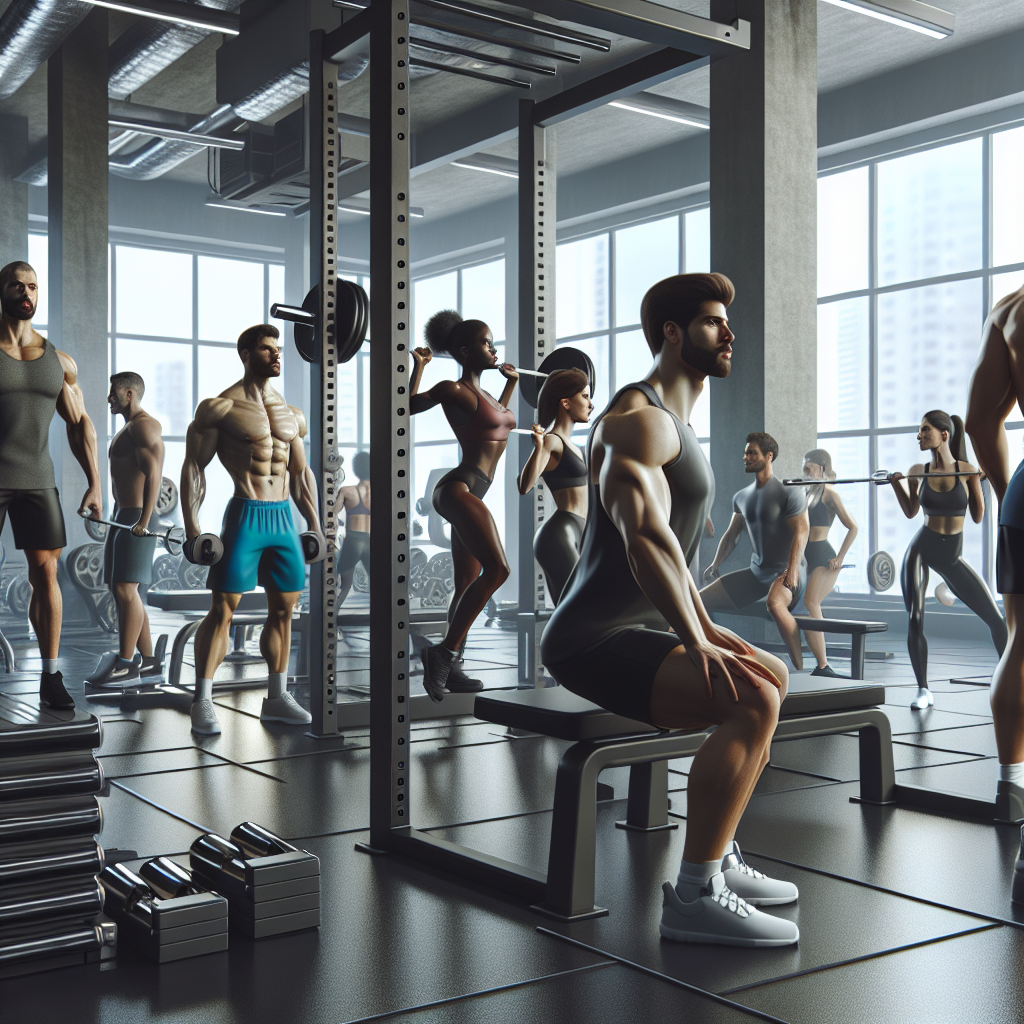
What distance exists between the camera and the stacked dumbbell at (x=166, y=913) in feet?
7.22

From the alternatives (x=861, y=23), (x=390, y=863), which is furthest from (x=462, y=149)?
(x=390, y=863)

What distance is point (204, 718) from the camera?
464cm

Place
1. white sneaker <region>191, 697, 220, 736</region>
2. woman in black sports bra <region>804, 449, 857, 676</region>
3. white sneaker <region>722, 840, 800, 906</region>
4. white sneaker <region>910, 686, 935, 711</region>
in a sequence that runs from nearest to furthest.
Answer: white sneaker <region>722, 840, 800, 906</region> → white sneaker <region>191, 697, 220, 736</region> → white sneaker <region>910, 686, 935, 711</region> → woman in black sports bra <region>804, 449, 857, 676</region>

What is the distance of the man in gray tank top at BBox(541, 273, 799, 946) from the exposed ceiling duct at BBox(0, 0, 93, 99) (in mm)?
6459

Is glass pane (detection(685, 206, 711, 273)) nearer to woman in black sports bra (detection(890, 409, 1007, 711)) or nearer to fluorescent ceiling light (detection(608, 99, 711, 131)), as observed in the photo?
fluorescent ceiling light (detection(608, 99, 711, 131))

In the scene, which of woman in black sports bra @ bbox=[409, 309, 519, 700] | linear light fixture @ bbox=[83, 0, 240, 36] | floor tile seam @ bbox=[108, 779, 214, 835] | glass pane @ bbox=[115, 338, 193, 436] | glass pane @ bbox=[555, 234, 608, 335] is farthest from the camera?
glass pane @ bbox=[115, 338, 193, 436]

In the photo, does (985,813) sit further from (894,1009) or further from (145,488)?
(145,488)

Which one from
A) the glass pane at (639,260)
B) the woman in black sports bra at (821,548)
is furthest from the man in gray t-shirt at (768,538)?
the glass pane at (639,260)

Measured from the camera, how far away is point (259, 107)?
8836 mm

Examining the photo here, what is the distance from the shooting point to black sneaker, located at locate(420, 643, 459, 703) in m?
4.78

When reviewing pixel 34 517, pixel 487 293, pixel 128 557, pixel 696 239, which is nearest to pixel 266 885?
pixel 34 517

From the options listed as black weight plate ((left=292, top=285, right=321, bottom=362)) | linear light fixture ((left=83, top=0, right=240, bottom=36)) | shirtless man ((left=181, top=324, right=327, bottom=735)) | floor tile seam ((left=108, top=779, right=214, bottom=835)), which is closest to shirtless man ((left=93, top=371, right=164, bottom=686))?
shirtless man ((left=181, top=324, right=327, bottom=735))

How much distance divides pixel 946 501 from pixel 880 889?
130 inches

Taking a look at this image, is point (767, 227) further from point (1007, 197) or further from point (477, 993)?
point (477, 993)
